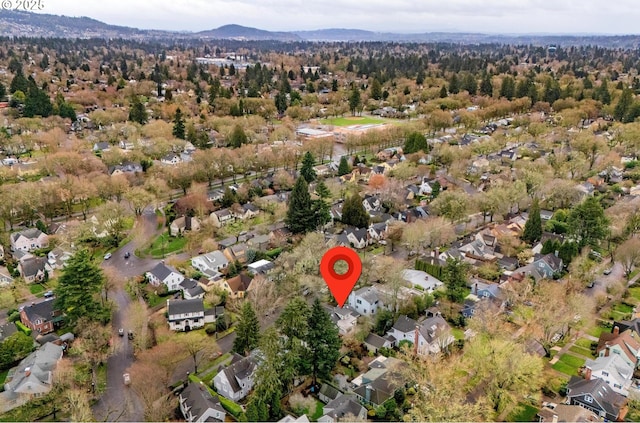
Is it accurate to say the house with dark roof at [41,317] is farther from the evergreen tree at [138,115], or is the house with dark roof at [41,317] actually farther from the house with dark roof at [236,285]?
the evergreen tree at [138,115]

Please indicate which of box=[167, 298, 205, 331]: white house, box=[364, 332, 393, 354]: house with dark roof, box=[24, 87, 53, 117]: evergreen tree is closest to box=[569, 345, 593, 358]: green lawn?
box=[364, 332, 393, 354]: house with dark roof

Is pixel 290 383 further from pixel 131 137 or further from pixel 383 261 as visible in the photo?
pixel 131 137

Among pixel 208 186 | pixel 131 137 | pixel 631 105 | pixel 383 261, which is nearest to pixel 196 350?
pixel 383 261

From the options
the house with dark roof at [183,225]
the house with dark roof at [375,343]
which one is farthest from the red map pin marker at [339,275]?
the house with dark roof at [183,225]

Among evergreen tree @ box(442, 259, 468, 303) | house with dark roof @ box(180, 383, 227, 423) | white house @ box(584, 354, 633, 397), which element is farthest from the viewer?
evergreen tree @ box(442, 259, 468, 303)

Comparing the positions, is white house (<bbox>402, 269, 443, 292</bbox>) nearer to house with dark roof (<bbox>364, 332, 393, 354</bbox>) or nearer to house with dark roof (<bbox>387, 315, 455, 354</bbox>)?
house with dark roof (<bbox>387, 315, 455, 354</bbox>)
